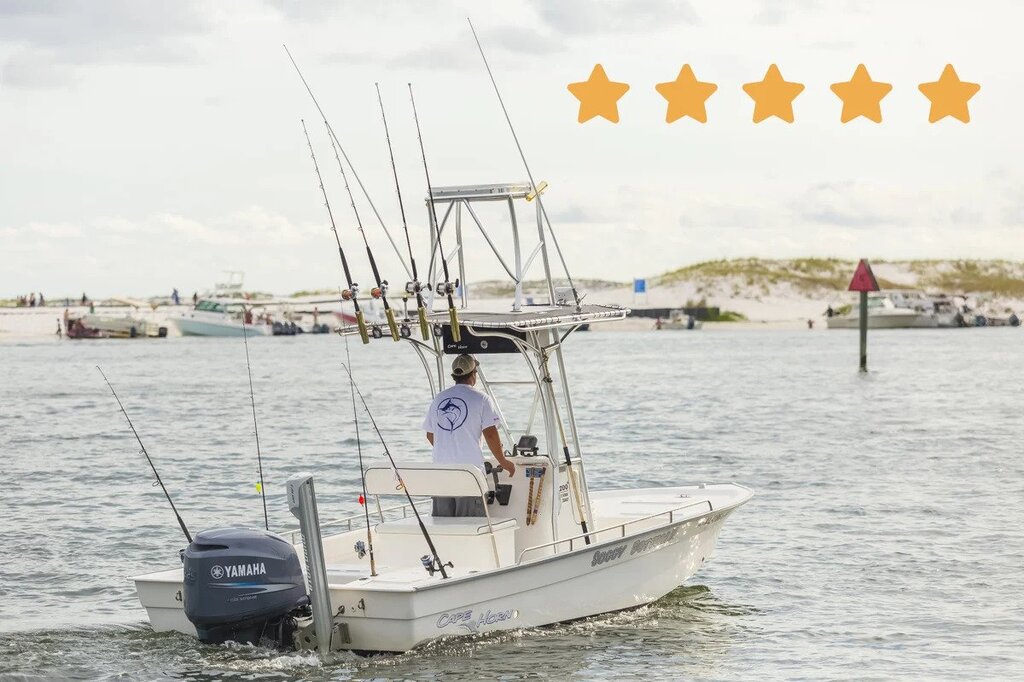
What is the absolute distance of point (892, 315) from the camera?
306ft

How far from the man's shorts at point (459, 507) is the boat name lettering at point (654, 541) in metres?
1.54

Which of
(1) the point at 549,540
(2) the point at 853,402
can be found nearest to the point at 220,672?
(1) the point at 549,540

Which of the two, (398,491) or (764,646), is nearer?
(398,491)

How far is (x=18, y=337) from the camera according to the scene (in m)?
96.2

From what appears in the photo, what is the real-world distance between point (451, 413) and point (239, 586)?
2.14 metres

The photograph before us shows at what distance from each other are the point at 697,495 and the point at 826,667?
9.78 feet

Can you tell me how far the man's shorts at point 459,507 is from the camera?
11.1 meters

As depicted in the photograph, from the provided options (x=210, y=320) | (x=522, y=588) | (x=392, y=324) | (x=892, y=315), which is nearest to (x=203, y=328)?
(x=210, y=320)

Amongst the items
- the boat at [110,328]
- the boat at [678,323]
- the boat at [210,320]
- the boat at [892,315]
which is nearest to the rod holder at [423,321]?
the boat at [892,315]

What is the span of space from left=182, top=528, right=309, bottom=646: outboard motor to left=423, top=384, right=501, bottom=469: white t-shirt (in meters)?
1.60

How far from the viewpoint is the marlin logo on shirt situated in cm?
1083

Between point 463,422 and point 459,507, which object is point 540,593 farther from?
point 463,422

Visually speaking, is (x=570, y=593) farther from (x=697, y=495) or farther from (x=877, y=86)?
(x=877, y=86)

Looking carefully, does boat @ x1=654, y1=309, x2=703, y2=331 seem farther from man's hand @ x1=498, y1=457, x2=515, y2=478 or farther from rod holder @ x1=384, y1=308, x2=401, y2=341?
rod holder @ x1=384, y1=308, x2=401, y2=341
